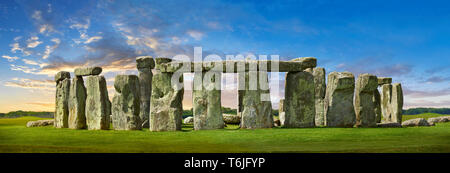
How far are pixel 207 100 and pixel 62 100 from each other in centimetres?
707

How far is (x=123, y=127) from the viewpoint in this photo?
47.5ft

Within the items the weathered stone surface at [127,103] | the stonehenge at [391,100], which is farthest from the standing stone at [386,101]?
the weathered stone surface at [127,103]

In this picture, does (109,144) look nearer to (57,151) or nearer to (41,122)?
(57,151)

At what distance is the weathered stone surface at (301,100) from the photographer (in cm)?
1477

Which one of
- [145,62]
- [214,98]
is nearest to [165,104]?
[214,98]

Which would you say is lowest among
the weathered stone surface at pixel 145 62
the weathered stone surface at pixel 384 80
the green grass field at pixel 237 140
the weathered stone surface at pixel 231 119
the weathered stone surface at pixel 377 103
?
the green grass field at pixel 237 140

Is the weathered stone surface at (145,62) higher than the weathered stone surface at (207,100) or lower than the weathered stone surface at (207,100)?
higher

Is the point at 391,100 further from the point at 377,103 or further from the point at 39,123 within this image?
the point at 39,123

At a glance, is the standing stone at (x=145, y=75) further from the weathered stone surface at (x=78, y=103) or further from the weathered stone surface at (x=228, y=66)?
the weathered stone surface at (x=228, y=66)

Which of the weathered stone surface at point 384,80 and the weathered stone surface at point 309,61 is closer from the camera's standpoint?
the weathered stone surface at point 309,61

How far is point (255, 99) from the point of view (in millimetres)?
14141

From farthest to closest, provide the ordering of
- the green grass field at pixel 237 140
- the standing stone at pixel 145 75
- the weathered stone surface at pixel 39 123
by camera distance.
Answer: the weathered stone surface at pixel 39 123, the standing stone at pixel 145 75, the green grass field at pixel 237 140
